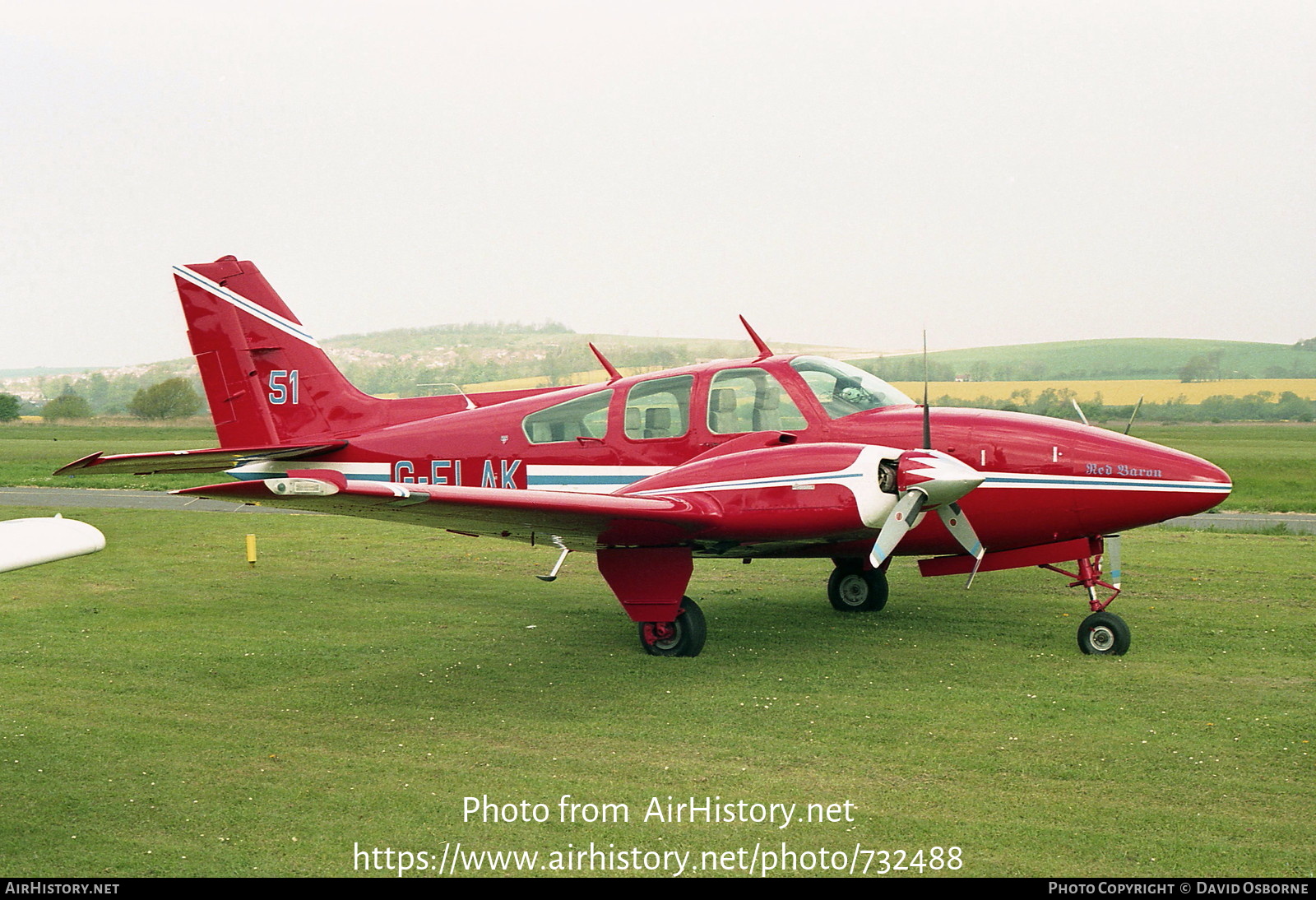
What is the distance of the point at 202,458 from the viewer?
A: 447 inches

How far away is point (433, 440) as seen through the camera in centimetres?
1164

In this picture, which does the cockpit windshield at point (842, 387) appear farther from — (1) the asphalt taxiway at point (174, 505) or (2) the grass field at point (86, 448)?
(2) the grass field at point (86, 448)

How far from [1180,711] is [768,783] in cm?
353

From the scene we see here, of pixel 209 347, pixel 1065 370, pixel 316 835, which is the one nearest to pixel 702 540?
pixel 316 835

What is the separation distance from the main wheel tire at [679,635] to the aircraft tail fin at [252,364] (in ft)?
18.0

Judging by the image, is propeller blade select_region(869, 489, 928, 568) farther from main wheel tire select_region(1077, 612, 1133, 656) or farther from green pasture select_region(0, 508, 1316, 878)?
main wheel tire select_region(1077, 612, 1133, 656)

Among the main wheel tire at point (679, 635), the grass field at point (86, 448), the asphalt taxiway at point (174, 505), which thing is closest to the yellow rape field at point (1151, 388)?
the asphalt taxiway at point (174, 505)

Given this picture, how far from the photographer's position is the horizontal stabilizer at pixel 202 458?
31.2ft

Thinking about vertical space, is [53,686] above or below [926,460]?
below

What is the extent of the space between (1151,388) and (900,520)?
274 feet

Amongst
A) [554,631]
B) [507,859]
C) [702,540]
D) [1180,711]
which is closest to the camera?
[507,859]

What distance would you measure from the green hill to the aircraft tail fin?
69.8 meters

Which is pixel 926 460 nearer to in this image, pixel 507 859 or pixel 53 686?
pixel 507 859

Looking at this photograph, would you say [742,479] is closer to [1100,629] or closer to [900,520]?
[900,520]
